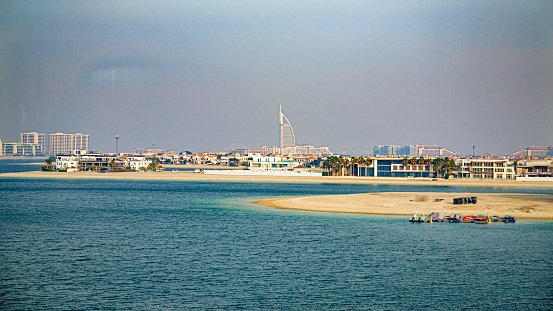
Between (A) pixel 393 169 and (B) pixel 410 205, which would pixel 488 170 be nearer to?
(A) pixel 393 169

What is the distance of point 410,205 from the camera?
79.2 meters

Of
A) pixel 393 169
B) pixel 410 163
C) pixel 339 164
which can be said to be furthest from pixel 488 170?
pixel 339 164

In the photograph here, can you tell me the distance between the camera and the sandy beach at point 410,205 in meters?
71.4

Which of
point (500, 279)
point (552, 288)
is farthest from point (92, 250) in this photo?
point (552, 288)

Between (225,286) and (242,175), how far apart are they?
155 m

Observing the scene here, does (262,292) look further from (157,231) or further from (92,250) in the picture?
(157,231)

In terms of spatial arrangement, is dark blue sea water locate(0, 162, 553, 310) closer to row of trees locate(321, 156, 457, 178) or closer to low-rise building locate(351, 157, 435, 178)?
low-rise building locate(351, 157, 435, 178)

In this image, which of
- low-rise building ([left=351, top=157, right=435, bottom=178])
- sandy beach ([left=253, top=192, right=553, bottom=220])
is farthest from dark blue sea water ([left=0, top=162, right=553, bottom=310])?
low-rise building ([left=351, top=157, right=435, bottom=178])

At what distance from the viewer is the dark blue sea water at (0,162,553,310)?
101 ft

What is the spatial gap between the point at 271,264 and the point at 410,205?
4458cm

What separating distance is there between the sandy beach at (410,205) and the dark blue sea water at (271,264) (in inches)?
288

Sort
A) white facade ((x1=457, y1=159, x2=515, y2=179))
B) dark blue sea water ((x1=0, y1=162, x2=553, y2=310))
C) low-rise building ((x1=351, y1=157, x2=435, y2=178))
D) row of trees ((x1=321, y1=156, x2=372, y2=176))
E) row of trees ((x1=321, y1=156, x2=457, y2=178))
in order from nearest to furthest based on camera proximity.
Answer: dark blue sea water ((x1=0, y1=162, x2=553, y2=310)) → white facade ((x1=457, y1=159, x2=515, y2=179)) → low-rise building ((x1=351, y1=157, x2=435, y2=178)) → row of trees ((x1=321, y1=156, x2=457, y2=178)) → row of trees ((x1=321, y1=156, x2=372, y2=176))

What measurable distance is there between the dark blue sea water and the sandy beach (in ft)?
24.0

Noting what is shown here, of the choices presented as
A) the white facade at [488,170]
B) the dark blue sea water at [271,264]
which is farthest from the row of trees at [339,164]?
the dark blue sea water at [271,264]
